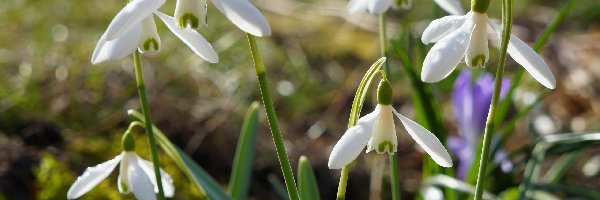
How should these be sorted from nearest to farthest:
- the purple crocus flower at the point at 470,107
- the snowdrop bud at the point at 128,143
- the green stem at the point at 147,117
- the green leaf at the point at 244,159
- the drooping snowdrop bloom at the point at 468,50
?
the drooping snowdrop bloom at the point at 468,50 → the green stem at the point at 147,117 → the snowdrop bud at the point at 128,143 → the green leaf at the point at 244,159 → the purple crocus flower at the point at 470,107

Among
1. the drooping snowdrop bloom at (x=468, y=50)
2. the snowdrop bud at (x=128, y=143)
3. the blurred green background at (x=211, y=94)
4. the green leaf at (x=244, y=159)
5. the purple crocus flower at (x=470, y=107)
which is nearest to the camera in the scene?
the drooping snowdrop bloom at (x=468, y=50)

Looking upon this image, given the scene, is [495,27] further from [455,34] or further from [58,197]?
[58,197]

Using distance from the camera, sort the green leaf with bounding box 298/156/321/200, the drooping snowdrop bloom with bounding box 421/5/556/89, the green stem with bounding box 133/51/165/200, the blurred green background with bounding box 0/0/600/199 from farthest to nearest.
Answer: the blurred green background with bounding box 0/0/600/199 < the green leaf with bounding box 298/156/321/200 < the green stem with bounding box 133/51/165/200 < the drooping snowdrop bloom with bounding box 421/5/556/89

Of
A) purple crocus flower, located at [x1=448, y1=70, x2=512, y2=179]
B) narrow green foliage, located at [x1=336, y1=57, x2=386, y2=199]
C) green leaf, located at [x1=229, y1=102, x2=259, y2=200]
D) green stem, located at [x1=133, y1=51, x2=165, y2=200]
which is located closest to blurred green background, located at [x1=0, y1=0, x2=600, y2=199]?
purple crocus flower, located at [x1=448, y1=70, x2=512, y2=179]

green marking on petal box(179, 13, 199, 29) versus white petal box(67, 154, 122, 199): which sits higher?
green marking on petal box(179, 13, 199, 29)

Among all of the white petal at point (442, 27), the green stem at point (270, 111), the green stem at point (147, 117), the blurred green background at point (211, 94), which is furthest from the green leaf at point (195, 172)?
the white petal at point (442, 27)

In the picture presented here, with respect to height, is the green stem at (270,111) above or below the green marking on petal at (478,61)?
below

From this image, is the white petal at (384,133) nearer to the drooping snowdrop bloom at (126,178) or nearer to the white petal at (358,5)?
the drooping snowdrop bloom at (126,178)

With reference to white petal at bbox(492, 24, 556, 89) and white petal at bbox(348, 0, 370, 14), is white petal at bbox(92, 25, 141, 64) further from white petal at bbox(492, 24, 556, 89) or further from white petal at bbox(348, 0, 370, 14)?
white petal at bbox(348, 0, 370, 14)
